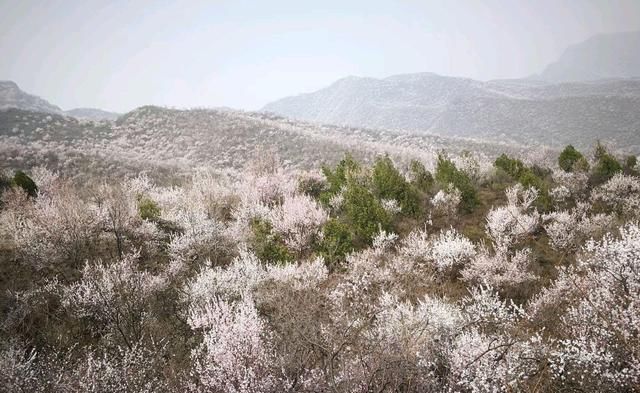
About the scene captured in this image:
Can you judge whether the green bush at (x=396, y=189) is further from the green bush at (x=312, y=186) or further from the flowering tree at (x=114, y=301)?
the flowering tree at (x=114, y=301)

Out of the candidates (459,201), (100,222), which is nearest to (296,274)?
(100,222)

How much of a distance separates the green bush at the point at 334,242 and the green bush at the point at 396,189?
19.6 ft

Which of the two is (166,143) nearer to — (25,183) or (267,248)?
(25,183)

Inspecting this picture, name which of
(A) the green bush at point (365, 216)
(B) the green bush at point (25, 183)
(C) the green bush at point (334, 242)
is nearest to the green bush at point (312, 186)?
(A) the green bush at point (365, 216)

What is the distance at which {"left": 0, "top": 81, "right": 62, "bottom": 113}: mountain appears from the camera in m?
121

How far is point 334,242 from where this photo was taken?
16109 millimetres

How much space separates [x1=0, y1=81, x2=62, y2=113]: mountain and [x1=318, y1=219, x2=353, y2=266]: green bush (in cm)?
13837

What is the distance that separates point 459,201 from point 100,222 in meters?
19.1

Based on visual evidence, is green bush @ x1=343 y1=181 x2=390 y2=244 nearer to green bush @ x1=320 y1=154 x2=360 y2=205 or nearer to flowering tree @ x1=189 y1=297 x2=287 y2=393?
green bush @ x1=320 y1=154 x2=360 y2=205

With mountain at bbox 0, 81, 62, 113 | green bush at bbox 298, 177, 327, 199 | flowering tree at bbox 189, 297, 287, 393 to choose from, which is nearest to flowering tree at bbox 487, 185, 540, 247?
green bush at bbox 298, 177, 327, 199

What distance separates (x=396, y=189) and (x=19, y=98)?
158472 millimetres

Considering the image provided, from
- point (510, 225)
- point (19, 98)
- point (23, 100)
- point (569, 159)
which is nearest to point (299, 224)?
point (510, 225)

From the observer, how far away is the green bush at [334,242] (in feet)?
52.6

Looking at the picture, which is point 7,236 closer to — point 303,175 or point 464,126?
point 303,175
